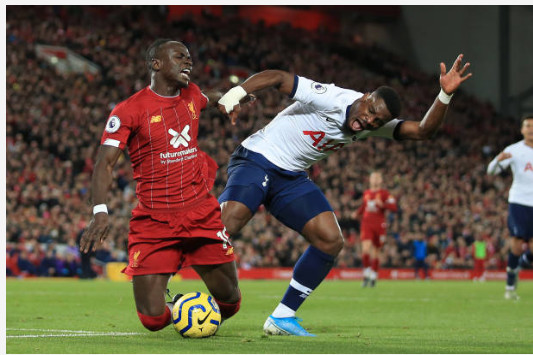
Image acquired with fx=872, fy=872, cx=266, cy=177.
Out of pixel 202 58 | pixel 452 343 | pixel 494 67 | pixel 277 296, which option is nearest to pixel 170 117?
pixel 452 343

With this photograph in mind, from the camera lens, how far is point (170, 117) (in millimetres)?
6426

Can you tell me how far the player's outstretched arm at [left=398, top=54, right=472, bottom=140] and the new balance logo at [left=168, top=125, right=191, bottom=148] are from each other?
2034 millimetres

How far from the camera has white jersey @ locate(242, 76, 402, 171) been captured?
7277 millimetres

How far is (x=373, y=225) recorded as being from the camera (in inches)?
699

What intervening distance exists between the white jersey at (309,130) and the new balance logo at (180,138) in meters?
1.12

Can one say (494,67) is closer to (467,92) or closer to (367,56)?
(467,92)

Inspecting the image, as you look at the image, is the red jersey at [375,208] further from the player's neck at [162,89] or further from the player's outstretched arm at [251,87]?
the player's neck at [162,89]

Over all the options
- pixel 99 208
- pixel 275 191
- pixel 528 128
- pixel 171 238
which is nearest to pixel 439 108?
pixel 275 191

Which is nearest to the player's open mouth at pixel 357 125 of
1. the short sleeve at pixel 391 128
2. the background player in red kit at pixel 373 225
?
the short sleeve at pixel 391 128

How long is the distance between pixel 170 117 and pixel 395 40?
120 feet

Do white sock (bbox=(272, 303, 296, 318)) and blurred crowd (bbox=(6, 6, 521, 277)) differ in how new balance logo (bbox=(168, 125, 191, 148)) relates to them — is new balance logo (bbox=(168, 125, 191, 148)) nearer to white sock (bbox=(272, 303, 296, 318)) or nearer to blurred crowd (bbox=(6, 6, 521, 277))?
white sock (bbox=(272, 303, 296, 318))

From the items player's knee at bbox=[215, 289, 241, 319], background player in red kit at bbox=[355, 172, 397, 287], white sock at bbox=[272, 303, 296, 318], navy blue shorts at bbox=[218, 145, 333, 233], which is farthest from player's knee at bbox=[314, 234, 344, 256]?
background player in red kit at bbox=[355, 172, 397, 287]

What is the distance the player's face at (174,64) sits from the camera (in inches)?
251

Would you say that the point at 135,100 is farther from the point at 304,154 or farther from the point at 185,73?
the point at 304,154
